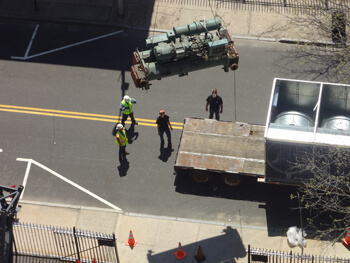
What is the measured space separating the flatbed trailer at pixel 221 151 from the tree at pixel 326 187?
1889 millimetres

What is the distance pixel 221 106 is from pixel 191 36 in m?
4.42

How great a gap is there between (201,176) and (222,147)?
1.27 meters

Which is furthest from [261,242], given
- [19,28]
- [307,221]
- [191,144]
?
[19,28]

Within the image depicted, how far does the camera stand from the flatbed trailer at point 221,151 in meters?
25.3

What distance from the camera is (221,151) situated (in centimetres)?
2581

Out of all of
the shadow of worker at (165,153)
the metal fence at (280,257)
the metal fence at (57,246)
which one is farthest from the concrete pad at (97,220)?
the metal fence at (280,257)

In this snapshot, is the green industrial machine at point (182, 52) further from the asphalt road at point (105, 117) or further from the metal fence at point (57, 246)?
the metal fence at point (57, 246)

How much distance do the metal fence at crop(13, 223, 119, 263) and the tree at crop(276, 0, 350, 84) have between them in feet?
37.8

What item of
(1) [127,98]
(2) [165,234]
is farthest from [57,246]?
(1) [127,98]

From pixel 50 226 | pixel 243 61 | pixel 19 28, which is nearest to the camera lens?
pixel 50 226

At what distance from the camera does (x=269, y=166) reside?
2419 centimetres

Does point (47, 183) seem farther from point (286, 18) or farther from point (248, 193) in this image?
point (286, 18)

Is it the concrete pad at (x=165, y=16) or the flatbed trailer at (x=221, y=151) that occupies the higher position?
the concrete pad at (x=165, y=16)

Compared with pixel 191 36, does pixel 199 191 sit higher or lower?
lower
